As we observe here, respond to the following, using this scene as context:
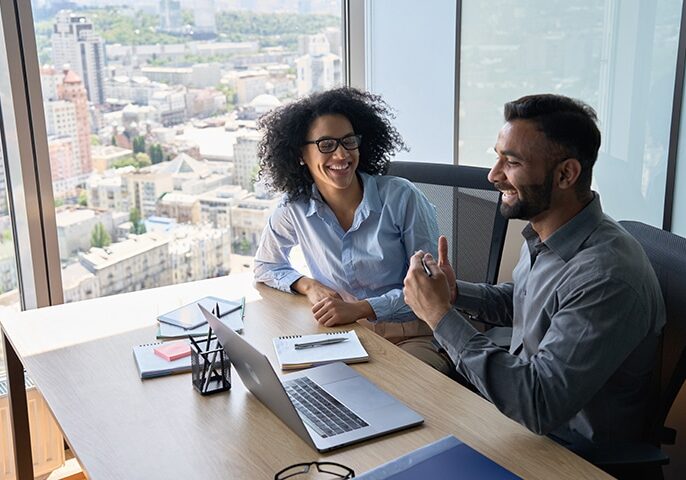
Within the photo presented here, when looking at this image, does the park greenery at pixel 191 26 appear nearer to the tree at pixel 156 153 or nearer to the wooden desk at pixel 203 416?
the tree at pixel 156 153

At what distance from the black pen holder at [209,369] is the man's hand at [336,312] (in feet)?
1.40

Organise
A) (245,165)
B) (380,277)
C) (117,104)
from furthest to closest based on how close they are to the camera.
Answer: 1. (245,165)
2. (117,104)
3. (380,277)

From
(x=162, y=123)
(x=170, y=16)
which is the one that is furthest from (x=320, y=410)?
(x=170, y=16)

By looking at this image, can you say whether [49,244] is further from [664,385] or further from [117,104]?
[664,385]

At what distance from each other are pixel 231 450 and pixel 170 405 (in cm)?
25

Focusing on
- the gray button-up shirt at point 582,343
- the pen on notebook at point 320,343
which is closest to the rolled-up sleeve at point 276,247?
the pen on notebook at point 320,343

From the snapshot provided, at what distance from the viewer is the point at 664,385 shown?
1471mm

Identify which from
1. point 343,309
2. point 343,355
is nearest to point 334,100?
point 343,309

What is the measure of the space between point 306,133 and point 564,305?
4.10 ft

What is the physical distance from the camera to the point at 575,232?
5.11ft

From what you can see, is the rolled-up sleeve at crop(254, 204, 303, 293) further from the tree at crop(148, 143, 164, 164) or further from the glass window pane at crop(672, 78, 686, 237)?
the glass window pane at crop(672, 78, 686, 237)

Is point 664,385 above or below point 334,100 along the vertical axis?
below

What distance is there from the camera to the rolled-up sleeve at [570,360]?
1389 mm

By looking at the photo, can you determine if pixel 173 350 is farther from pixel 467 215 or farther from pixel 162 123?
pixel 162 123
